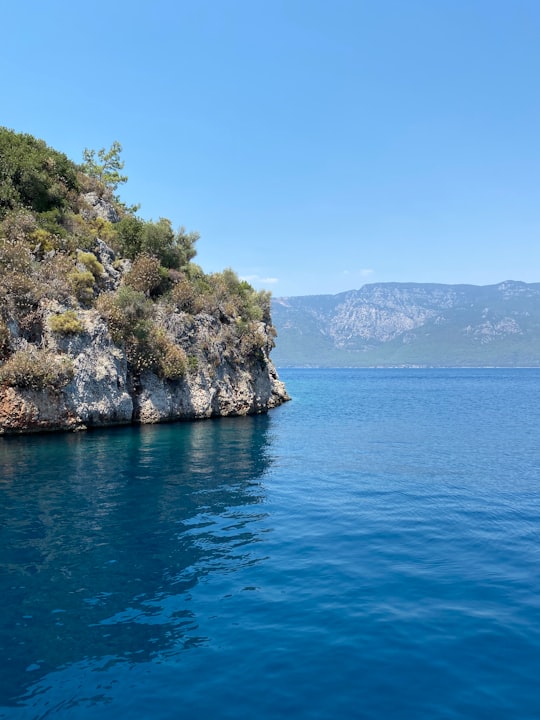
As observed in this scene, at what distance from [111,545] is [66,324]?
23.0 m

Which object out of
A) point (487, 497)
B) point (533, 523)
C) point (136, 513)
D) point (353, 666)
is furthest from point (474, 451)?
point (353, 666)

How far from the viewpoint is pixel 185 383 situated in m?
42.0

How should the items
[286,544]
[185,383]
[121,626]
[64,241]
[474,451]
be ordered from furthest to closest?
[185,383], [64,241], [474,451], [286,544], [121,626]

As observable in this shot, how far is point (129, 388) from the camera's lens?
3862 centimetres

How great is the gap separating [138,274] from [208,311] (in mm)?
7685

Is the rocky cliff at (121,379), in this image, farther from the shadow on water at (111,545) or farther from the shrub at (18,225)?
the shrub at (18,225)

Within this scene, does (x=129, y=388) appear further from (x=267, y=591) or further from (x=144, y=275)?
(x=267, y=591)

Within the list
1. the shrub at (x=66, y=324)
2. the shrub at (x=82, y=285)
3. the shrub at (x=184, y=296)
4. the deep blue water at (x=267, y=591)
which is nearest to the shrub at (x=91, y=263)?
the shrub at (x=82, y=285)

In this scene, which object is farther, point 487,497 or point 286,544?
point 487,497

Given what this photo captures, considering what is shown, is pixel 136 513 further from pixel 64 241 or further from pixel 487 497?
pixel 64 241

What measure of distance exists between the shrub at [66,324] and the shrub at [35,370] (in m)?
1.81

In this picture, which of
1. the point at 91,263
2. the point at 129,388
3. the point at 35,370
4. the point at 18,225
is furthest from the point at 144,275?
the point at 35,370

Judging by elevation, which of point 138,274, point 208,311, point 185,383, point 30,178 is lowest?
point 185,383

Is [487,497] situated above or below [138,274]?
below
